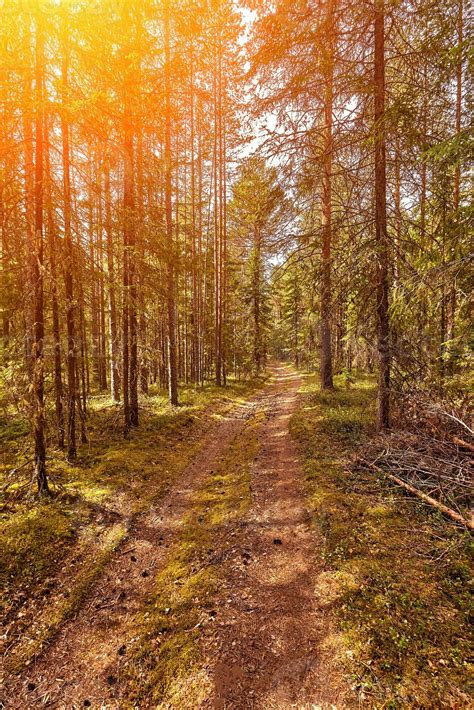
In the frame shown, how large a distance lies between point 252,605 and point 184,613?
3.04 feet

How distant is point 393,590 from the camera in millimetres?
3803

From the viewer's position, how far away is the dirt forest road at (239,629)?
10.1ft

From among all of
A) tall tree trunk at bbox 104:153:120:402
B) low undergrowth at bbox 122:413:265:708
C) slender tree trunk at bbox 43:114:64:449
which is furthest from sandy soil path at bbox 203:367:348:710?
tall tree trunk at bbox 104:153:120:402

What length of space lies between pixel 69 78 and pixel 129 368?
861 centimetres

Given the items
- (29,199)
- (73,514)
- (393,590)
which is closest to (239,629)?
(393,590)

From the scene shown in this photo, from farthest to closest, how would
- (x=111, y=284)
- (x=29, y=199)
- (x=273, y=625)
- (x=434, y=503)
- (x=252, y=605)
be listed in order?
(x=111, y=284)
(x=29, y=199)
(x=434, y=503)
(x=252, y=605)
(x=273, y=625)

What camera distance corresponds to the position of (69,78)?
26.6 ft

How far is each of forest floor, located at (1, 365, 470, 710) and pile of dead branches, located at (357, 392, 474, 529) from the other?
1.20 ft

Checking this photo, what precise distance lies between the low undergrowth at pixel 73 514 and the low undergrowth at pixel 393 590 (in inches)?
148

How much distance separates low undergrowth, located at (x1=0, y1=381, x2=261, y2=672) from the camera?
4277 mm

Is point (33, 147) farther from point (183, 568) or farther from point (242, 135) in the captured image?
point (183, 568)

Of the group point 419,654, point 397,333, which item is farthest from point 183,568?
point 397,333

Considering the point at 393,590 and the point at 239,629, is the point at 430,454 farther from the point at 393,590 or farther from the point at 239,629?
the point at 239,629

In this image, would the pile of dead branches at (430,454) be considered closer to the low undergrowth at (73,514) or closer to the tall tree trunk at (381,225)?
the tall tree trunk at (381,225)
